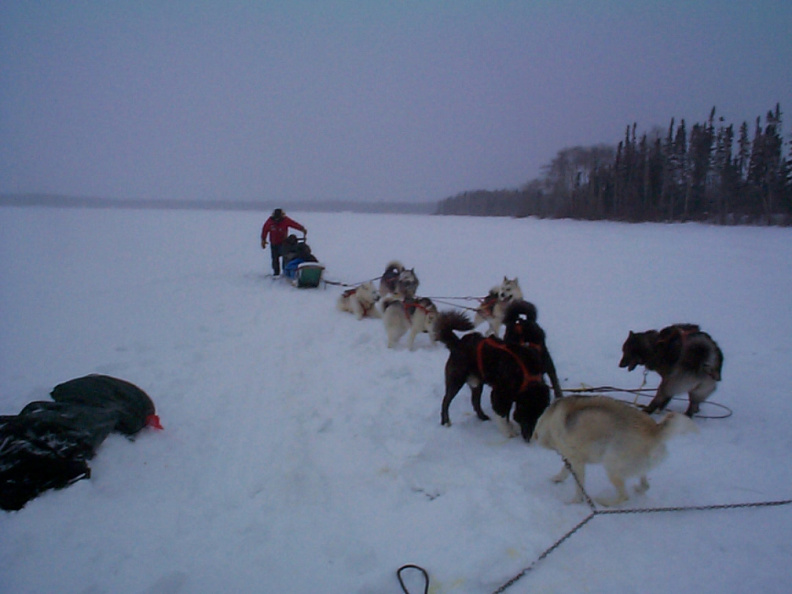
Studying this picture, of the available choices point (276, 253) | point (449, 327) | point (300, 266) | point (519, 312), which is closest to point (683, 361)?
point (519, 312)

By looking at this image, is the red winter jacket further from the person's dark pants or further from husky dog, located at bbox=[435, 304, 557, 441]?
husky dog, located at bbox=[435, 304, 557, 441]

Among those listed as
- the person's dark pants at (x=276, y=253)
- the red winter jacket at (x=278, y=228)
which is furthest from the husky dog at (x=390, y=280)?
the person's dark pants at (x=276, y=253)

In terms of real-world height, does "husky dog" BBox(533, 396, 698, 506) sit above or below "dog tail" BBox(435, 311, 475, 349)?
below

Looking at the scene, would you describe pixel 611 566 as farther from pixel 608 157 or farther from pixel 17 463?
pixel 608 157

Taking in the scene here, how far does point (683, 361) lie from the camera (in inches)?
141

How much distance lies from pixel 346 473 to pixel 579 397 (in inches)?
71.2

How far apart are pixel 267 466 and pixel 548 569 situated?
2.10 m

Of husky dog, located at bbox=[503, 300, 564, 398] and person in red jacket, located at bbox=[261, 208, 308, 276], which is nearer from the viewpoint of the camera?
husky dog, located at bbox=[503, 300, 564, 398]

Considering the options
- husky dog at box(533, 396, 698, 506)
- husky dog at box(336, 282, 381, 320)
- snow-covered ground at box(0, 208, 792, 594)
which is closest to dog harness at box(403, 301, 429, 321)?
snow-covered ground at box(0, 208, 792, 594)

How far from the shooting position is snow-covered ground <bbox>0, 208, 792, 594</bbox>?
2.23 metres

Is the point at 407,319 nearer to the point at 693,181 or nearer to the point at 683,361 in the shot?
the point at 683,361

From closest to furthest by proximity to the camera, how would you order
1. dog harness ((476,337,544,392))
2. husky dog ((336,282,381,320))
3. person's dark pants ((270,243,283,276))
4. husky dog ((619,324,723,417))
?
dog harness ((476,337,544,392)), husky dog ((619,324,723,417)), husky dog ((336,282,381,320)), person's dark pants ((270,243,283,276))

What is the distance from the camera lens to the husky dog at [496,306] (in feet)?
20.7

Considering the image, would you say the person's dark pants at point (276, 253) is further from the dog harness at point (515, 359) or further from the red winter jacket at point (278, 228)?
the dog harness at point (515, 359)
